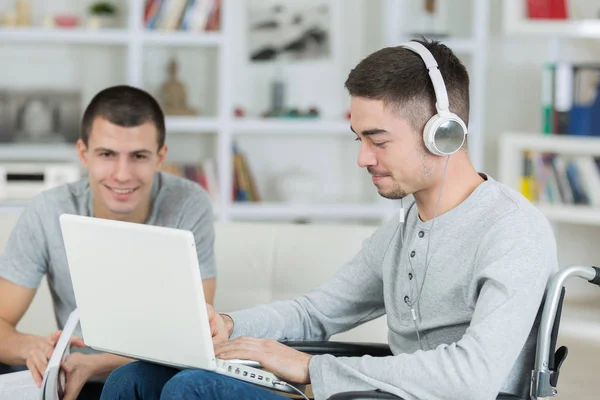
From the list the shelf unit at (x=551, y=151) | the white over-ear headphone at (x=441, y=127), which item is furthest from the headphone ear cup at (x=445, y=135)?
the shelf unit at (x=551, y=151)

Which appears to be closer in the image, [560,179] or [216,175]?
[560,179]

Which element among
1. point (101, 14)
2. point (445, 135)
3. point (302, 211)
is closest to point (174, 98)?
point (101, 14)

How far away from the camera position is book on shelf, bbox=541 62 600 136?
4.54m

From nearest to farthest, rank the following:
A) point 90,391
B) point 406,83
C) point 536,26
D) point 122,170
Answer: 1. point 406,83
2. point 90,391
3. point 122,170
4. point 536,26

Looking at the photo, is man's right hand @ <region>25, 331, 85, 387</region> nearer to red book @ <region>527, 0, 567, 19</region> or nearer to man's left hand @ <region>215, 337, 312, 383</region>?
man's left hand @ <region>215, 337, 312, 383</region>

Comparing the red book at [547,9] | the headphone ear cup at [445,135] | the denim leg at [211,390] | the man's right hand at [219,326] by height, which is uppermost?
the red book at [547,9]

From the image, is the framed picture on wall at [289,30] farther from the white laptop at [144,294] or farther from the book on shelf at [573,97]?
the white laptop at [144,294]

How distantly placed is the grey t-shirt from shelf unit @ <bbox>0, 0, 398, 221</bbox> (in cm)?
203

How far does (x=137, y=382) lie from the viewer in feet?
6.16

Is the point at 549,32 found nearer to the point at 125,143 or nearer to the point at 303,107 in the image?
the point at 303,107

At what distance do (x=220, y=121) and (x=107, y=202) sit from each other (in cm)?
226

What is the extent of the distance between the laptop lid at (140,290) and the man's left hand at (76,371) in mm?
309

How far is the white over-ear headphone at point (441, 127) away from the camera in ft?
5.85

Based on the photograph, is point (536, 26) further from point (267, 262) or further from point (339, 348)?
point (339, 348)
